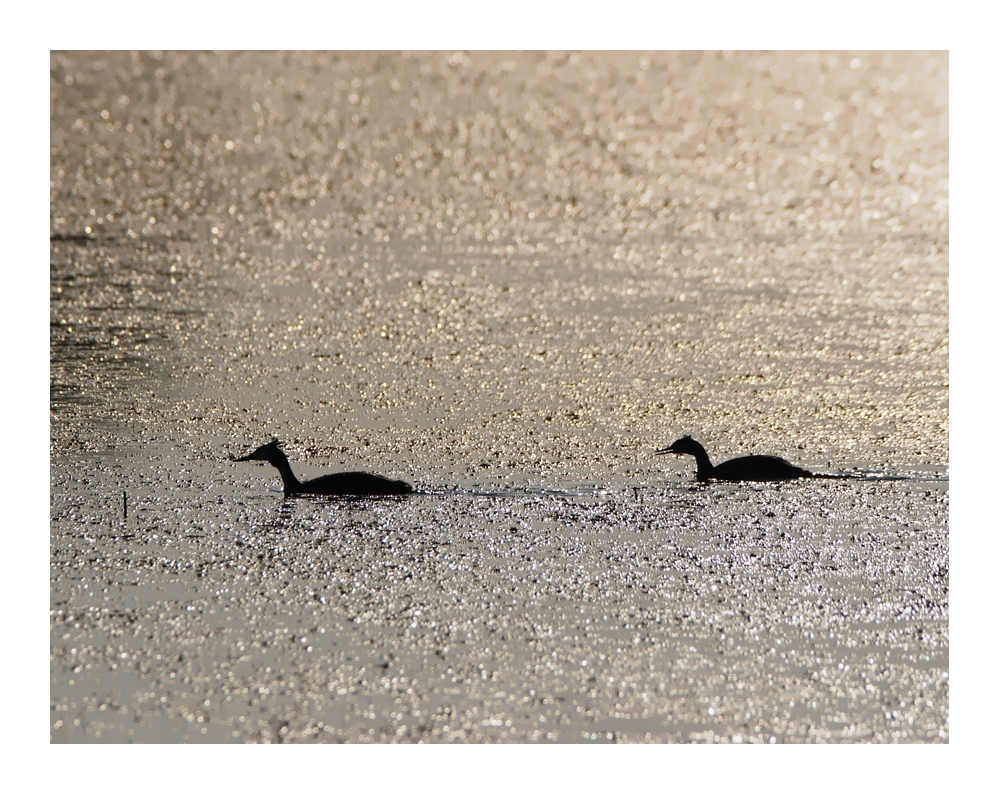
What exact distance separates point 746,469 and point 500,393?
1.37m

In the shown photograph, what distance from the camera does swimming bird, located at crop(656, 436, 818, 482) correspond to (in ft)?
18.0

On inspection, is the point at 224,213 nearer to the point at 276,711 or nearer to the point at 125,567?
the point at 125,567

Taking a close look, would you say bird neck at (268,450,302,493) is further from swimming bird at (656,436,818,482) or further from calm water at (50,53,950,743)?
swimming bird at (656,436,818,482)

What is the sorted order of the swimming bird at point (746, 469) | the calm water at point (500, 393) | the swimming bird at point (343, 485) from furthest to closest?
the swimming bird at point (746, 469) < the swimming bird at point (343, 485) < the calm water at point (500, 393)

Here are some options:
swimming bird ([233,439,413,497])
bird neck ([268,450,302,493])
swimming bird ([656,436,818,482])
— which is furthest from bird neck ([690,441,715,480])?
bird neck ([268,450,302,493])

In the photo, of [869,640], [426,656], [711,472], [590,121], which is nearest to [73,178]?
[590,121]

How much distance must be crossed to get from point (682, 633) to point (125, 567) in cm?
205

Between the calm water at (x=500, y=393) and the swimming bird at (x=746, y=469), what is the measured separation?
0.10 m

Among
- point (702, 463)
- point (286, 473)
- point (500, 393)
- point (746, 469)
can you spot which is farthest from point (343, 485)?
point (746, 469)

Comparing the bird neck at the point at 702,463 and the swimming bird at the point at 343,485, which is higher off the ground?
the bird neck at the point at 702,463

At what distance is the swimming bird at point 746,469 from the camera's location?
5.50m

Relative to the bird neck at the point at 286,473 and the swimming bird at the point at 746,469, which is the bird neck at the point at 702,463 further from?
the bird neck at the point at 286,473

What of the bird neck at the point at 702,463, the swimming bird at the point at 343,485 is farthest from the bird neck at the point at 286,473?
the bird neck at the point at 702,463

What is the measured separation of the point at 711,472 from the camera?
5520 mm
